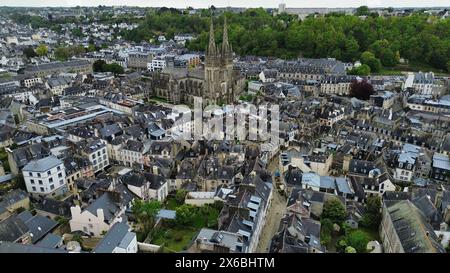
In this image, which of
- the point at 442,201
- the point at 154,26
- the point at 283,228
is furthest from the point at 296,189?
the point at 154,26

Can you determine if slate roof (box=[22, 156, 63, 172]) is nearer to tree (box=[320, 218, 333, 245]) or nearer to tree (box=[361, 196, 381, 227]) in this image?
tree (box=[320, 218, 333, 245])

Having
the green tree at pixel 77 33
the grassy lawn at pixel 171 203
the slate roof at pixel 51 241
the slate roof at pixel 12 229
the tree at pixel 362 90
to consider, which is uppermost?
the green tree at pixel 77 33

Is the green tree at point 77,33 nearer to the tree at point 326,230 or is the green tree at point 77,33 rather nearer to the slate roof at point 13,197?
the slate roof at point 13,197

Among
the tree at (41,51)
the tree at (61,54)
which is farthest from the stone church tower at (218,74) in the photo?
the tree at (41,51)

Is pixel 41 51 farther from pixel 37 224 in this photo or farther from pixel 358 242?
pixel 358 242

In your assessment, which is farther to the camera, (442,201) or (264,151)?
(264,151)

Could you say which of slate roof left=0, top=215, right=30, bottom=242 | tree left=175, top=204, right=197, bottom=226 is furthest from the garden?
slate roof left=0, top=215, right=30, bottom=242

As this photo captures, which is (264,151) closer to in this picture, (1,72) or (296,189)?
(296,189)
